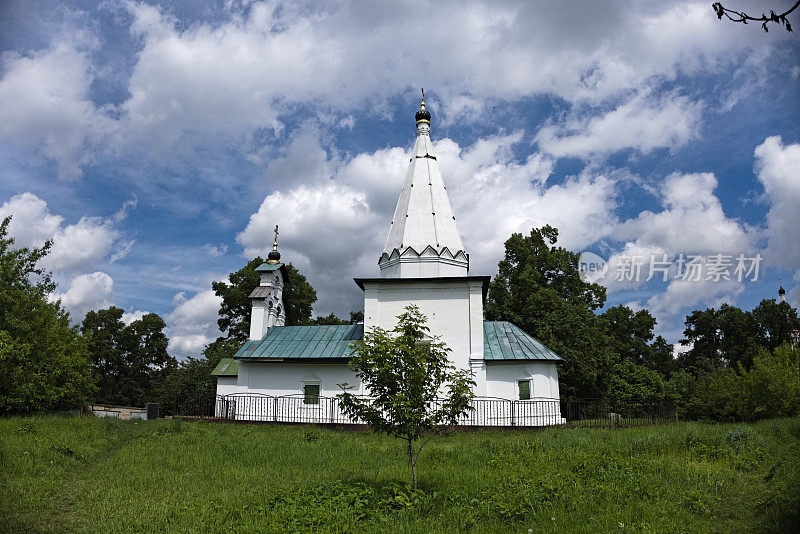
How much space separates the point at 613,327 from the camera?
133ft

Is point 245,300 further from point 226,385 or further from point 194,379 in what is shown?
point 226,385

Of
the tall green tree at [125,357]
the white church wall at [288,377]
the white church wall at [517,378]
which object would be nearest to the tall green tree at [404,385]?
the white church wall at [517,378]

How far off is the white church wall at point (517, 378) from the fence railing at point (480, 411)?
0.46m

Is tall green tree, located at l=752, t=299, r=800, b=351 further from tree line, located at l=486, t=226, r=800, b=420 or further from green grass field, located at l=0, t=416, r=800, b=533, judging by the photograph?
green grass field, located at l=0, t=416, r=800, b=533

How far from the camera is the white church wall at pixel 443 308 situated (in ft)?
57.9

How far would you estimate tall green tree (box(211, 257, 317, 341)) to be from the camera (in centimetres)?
3316

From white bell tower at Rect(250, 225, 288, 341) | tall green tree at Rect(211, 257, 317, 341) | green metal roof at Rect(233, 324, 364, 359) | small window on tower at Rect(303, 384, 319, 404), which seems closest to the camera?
small window on tower at Rect(303, 384, 319, 404)

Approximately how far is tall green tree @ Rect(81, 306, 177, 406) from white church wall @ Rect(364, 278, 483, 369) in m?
27.9

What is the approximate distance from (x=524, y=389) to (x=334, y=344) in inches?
298

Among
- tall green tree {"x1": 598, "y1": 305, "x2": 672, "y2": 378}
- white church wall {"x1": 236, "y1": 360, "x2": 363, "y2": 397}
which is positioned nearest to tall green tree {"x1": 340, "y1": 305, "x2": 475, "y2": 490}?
white church wall {"x1": 236, "y1": 360, "x2": 363, "y2": 397}

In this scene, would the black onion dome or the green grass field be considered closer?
the green grass field

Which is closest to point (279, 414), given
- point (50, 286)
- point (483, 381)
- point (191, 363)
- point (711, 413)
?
point (483, 381)

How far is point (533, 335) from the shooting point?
79.1 feet

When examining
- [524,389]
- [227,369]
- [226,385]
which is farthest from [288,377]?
[524,389]
